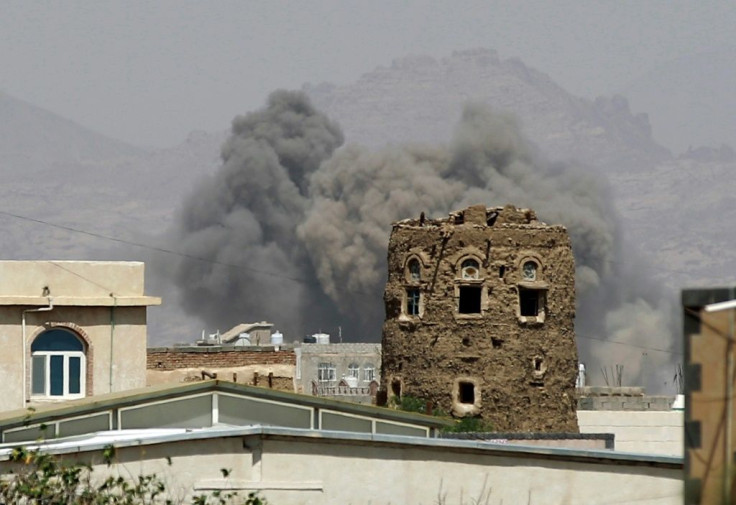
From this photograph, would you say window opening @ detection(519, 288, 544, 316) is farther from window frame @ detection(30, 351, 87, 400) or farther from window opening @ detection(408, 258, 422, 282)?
window frame @ detection(30, 351, 87, 400)

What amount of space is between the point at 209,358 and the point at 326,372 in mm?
54785

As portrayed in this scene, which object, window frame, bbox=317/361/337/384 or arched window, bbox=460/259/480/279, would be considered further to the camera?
window frame, bbox=317/361/337/384

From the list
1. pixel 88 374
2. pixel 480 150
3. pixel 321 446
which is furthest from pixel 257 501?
pixel 480 150

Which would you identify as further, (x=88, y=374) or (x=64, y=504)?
(x=88, y=374)

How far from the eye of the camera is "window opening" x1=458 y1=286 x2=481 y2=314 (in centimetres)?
5894

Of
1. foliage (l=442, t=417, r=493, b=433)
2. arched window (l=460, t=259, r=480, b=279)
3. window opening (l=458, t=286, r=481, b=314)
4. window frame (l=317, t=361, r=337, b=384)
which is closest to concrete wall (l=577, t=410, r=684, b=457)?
foliage (l=442, t=417, r=493, b=433)

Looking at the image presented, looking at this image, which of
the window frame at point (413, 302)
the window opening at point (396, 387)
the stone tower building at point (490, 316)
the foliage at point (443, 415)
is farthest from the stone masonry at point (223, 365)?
the stone tower building at point (490, 316)

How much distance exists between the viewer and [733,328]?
37.3ft

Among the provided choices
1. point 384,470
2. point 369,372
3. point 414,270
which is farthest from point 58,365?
point 369,372

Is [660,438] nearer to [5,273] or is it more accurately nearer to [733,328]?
[5,273]

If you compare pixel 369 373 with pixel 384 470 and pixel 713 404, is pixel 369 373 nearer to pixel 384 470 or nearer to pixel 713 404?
pixel 384 470

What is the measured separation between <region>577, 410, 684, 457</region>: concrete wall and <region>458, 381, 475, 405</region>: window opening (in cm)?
467

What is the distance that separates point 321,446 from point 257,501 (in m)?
1.58

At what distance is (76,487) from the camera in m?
22.6
